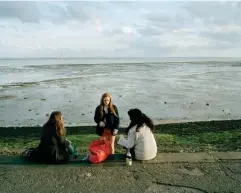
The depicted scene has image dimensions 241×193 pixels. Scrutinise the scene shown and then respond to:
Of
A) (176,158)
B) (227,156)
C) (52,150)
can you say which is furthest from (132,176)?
(227,156)

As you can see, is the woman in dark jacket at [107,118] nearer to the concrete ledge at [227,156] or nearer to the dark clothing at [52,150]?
the dark clothing at [52,150]

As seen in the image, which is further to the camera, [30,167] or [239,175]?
[30,167]

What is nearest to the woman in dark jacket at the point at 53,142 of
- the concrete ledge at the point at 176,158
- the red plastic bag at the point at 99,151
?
the concrete ledge at the point at 176,158

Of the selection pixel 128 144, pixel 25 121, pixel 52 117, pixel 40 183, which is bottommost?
pixel 25 121

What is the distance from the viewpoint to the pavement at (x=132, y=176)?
240 inches

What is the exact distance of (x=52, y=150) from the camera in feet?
23.8

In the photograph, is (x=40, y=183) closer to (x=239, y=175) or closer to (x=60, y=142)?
(x=60, y=142)

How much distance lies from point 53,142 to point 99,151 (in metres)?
1.08

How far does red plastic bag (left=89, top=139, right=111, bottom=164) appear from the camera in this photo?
735 centimetres

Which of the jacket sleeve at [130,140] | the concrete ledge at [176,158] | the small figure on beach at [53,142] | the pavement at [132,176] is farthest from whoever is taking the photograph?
the concrete ledge at [176,158]

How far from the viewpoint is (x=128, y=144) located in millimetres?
7418

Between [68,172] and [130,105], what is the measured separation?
53.8ft

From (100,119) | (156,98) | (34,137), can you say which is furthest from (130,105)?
(100,119)

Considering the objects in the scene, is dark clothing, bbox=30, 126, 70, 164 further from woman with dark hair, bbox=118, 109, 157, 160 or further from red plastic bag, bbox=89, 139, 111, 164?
woman with dark hair, bbox=118, 109, 157, 160
